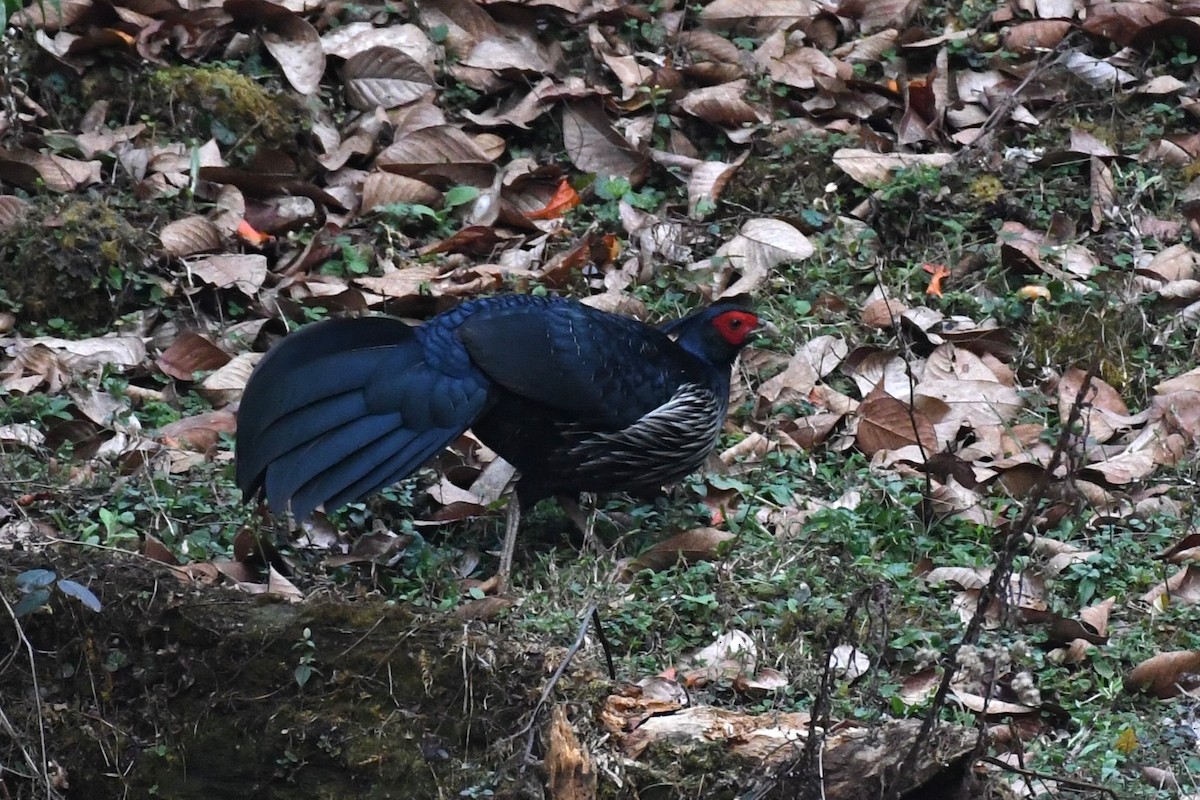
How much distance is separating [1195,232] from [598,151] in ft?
8.35

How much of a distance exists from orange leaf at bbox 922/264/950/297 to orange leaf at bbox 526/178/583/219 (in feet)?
4.94

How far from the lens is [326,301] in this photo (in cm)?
615

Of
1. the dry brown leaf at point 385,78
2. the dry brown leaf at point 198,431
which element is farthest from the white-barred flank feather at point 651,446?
the dry brown leaf at point 385,78

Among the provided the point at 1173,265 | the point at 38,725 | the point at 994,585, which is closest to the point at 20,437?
the point at 38,725

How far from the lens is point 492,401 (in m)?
5.07

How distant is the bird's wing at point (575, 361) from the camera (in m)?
5.03

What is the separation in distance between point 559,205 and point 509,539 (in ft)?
7.19

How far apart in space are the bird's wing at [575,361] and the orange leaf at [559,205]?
1.57m

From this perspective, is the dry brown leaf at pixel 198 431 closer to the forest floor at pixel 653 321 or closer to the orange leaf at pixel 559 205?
the forest floor at pixel 653 321

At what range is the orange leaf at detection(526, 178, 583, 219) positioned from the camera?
6859mm

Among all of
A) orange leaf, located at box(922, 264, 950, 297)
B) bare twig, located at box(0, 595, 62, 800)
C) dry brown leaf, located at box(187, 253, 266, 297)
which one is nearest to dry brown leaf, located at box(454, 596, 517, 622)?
bare twig, located at box(0, 595, 62, 800)

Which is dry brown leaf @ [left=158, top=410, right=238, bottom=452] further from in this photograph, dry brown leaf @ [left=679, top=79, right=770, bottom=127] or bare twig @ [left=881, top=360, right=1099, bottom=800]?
bare twig @ [left=881, top=360, right=1099, bottom=800]

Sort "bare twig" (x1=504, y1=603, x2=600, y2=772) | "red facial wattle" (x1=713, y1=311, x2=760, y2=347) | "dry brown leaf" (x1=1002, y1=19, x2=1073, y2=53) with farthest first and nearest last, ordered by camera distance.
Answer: "dry brown leaf" (x1=1002, y1=19, x2=1073, y2=53) → "red facial wattle" (x1=713, y1=311, x2=760, y2=347) → "bare twig" (x1=504, y1=603, x2=600, y2=772)

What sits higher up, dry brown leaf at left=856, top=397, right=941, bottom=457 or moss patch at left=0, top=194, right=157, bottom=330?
moss patch at left=0, top=194, right=157, bottom=330
